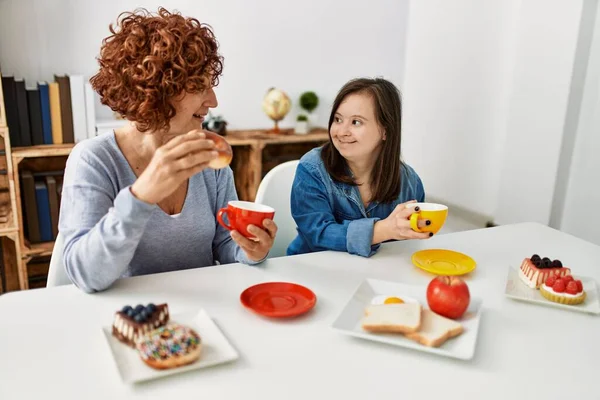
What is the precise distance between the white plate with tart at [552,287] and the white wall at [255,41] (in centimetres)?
218

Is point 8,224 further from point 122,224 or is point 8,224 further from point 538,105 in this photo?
point 538,105

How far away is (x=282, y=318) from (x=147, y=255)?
46cm

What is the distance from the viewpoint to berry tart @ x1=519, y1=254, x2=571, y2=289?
1.24m

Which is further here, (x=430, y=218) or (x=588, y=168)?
(x=588, y=168)

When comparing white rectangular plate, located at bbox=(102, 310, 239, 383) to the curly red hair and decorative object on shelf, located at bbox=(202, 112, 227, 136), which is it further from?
decorative object on shelf, located at bbox=(202, 112, 227, 136)

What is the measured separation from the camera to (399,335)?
102 centimetres

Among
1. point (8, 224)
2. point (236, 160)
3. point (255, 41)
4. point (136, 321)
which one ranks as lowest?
point (8, 224)

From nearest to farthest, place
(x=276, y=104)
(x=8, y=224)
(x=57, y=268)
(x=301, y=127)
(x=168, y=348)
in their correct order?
1. (x=168, y=348)
2. (x=57, y=268)
3. (x=8, y=224)
4. (x=276, y=104)
5. (x=301, y=127)

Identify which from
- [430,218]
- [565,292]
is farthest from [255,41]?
[565,292]

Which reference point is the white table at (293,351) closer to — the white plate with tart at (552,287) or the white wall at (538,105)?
the white plate with tart at (552,287)

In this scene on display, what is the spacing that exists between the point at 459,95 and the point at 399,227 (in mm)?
1937

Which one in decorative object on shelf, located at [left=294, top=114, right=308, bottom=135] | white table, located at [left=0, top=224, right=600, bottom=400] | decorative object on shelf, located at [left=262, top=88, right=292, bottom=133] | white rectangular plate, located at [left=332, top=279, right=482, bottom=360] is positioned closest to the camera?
white table, located at [left=0, top=224, right=600, bottom=400]

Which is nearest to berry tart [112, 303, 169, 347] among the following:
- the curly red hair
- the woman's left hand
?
the woman's left hand

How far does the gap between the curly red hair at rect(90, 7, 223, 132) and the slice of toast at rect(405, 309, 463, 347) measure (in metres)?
0.71
